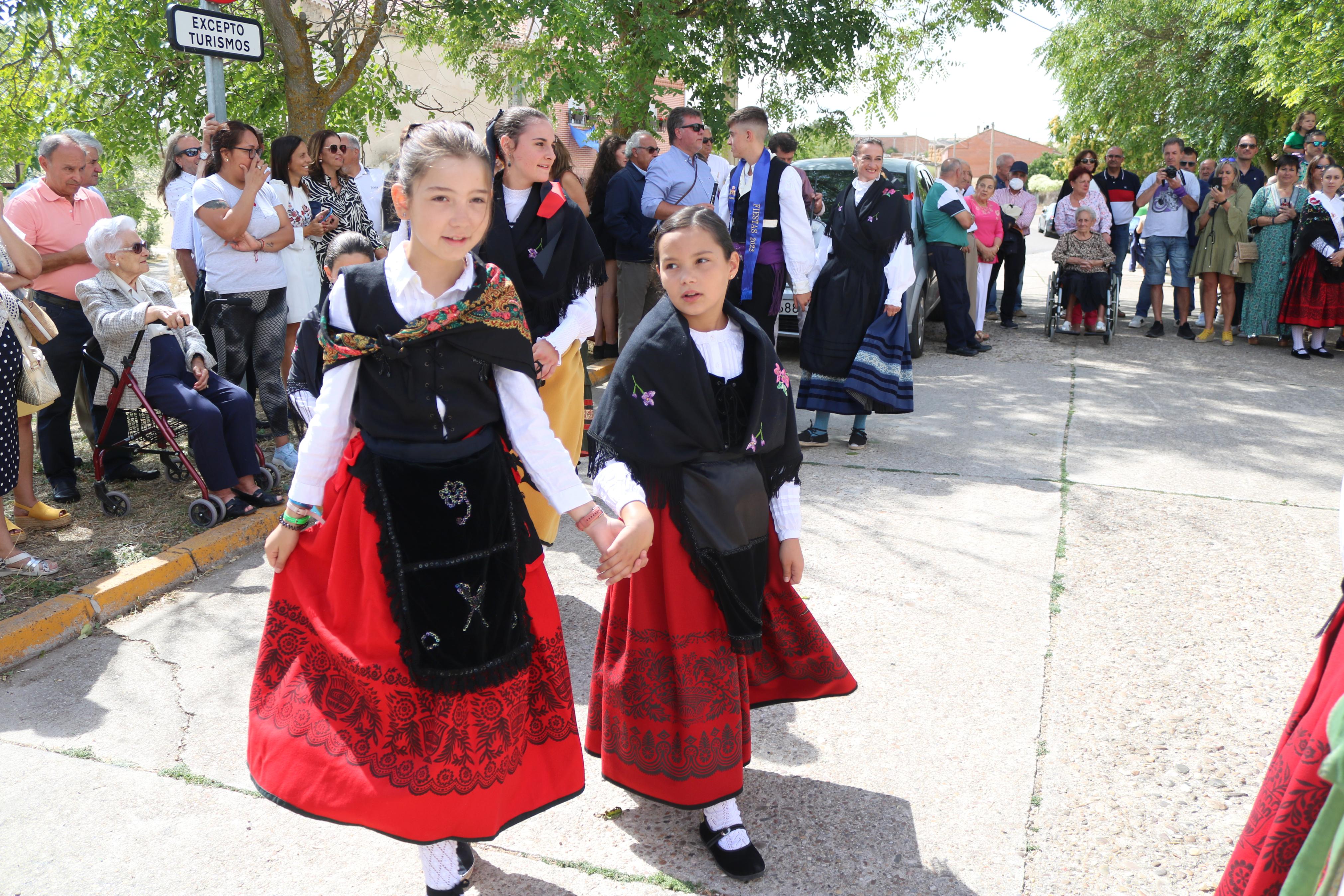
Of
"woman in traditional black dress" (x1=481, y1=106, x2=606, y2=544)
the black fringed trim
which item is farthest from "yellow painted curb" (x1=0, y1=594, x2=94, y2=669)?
the black fringed trim

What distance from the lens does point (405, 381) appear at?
2.45 metres

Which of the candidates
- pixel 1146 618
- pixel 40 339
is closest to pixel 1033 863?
pixel 1146 618

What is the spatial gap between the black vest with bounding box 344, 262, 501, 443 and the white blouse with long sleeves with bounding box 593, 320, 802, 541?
0.42m

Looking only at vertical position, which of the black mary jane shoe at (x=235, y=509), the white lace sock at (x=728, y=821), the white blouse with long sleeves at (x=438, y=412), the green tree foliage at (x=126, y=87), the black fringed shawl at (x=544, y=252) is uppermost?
the green tree foliage at (x=126, y=87)

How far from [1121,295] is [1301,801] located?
14.7 meters

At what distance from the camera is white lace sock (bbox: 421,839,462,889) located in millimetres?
2578

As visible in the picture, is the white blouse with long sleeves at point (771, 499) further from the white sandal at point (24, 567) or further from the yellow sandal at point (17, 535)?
the yellow sandal at point (17, 535)

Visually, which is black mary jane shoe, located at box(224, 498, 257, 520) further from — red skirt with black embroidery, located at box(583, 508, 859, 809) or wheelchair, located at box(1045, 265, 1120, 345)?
wheelchair, located at box(1045, 265, 1120, 345)

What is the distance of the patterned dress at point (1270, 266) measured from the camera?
10445mm

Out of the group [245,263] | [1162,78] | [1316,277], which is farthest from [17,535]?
[1162,78]

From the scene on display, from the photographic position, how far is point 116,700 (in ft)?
12.4

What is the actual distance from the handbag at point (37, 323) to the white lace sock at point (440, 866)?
3.67 m

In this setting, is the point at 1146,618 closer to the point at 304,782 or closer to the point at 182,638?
the point at 304,782

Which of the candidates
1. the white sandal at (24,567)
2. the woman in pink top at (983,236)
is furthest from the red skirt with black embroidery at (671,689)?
the woman in pink top at (983,236)
